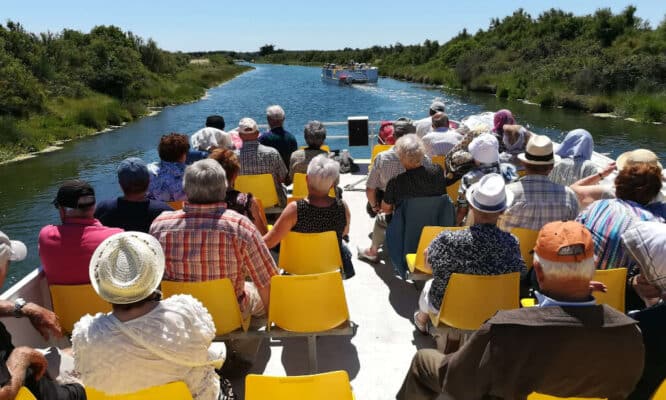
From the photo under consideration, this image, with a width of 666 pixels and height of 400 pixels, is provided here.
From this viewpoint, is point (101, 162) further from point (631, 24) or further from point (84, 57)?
point (631, 24)

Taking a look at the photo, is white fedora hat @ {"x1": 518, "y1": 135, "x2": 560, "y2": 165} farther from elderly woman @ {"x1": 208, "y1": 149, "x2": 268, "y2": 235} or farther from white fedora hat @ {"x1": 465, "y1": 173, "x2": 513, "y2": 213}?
elderly woman @ {"x1": 208, "y1": 149, "x2": 268, "y2": 235}

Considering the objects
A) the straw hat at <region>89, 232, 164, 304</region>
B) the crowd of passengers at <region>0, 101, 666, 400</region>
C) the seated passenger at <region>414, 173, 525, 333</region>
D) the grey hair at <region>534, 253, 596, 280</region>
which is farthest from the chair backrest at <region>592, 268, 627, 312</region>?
the straw hat at <region>89, 232, 164, 304</region>

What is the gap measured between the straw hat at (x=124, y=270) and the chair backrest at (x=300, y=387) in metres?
0.43

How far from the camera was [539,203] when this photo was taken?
2586 mm

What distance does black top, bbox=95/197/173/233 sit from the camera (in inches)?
104

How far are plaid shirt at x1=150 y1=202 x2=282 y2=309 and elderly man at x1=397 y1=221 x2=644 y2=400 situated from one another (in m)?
1.04

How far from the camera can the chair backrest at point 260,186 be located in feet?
12.4

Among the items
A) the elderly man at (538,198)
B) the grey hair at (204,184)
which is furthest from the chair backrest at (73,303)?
the elderly man at (538,198)

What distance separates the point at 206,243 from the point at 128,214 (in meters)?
0.79

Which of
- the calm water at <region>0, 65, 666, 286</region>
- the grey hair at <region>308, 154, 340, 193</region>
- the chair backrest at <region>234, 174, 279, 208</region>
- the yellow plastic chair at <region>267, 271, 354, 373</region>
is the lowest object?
the calm water at <region>0, 65, 666, 286</region>

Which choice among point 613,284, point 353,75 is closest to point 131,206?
point 613,284

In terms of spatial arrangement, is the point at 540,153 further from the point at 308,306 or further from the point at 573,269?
the point at 308,306

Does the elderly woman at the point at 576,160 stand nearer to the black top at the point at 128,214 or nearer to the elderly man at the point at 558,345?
the elderly man at the point at 558,345

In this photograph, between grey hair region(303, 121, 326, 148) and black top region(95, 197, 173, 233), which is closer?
black top region(95, 197, 173, 233)
